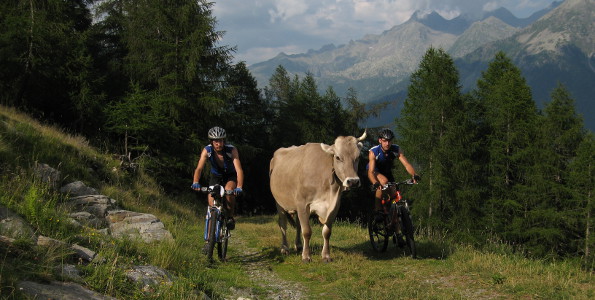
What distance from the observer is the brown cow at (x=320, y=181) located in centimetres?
851

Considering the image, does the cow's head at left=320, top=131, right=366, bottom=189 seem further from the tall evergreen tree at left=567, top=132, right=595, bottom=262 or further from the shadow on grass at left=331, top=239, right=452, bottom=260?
the tall evergreen tree at left=567, top=132, right=595, bottom=262

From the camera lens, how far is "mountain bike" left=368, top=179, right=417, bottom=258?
28.9 feet

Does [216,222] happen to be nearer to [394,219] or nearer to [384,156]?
[394,219]

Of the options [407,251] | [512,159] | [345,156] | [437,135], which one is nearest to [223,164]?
[345,156]

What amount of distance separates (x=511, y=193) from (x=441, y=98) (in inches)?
345

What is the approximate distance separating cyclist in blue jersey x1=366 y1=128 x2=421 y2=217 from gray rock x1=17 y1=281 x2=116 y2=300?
6231mm

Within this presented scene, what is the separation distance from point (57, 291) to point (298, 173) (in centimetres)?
605

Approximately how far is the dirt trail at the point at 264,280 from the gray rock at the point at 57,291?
7.82ft

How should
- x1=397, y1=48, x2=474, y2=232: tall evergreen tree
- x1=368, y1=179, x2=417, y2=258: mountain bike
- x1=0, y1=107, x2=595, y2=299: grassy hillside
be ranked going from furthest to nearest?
x1=397, y1=48, x2=474, y2=232: tall evergreen tree → x1=368, y1=179, x2=417, y2=258: mountain bike → x1=0, y1=107, x2=595, y2=299: grassy hillside

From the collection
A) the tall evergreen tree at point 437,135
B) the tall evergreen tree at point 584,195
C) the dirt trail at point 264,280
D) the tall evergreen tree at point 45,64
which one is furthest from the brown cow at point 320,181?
the tall evergreen tree at point 584,195

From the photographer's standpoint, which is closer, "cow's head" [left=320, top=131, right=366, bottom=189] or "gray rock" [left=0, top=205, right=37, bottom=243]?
"gray rock" [left=0, top=205, right=37, bottom=243]

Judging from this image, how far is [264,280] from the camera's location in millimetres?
7707

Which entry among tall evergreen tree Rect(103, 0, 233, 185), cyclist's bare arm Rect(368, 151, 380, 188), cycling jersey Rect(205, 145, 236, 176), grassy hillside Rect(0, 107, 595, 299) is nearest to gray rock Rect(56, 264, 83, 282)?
grassy hillside Rect(0, 107, 595, 299)

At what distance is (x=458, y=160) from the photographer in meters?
31.6
